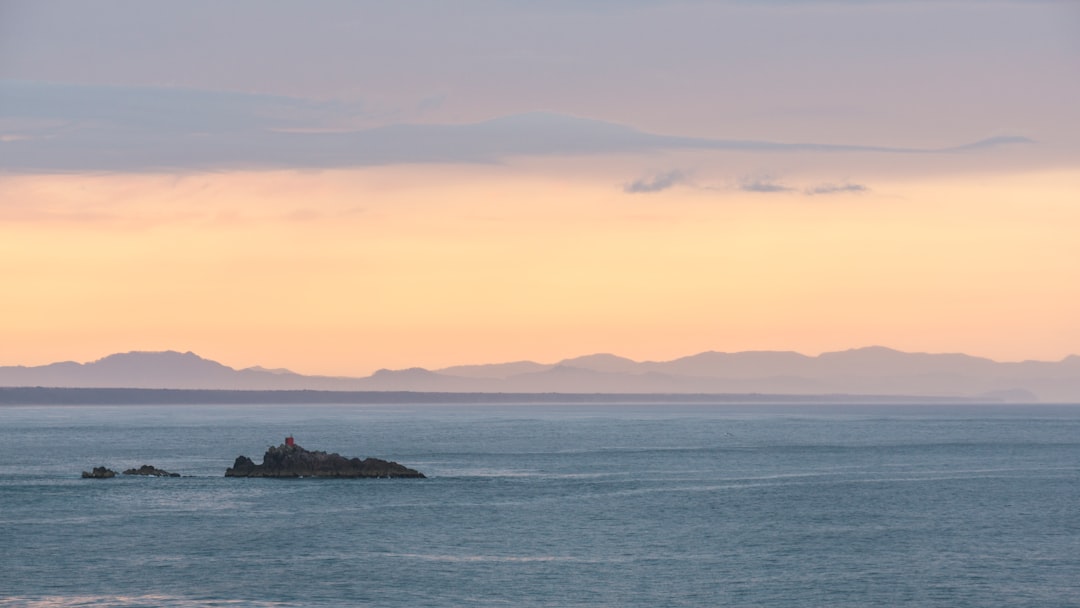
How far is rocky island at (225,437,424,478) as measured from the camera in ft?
391

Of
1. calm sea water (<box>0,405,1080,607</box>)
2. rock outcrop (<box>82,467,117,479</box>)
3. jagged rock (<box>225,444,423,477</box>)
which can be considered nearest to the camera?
calm sea water (<box>0,405,1080,607</box>)

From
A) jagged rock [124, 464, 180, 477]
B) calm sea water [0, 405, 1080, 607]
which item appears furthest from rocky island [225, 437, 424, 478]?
jagged rock [124, 464, 180, 477]

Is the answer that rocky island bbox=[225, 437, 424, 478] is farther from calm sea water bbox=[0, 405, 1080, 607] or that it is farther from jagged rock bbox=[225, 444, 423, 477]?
calm sea water bbox=[0, 405, 1080, 607]

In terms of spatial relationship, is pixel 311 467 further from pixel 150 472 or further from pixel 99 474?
pixel 99 474

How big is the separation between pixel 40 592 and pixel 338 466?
61.4 m

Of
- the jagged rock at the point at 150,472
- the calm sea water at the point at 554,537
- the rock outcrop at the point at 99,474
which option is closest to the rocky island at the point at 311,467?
the calm sea water at the point at 554,537

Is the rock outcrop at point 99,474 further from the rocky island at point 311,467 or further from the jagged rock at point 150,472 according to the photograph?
the rocky island at point 311,467

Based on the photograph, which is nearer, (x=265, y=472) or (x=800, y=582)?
(x=800, y=582)

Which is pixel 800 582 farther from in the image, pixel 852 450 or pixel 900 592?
pixel 852 450

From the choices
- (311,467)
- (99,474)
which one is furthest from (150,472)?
(311,467)

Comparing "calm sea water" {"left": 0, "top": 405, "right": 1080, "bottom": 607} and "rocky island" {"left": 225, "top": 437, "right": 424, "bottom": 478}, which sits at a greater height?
"rocky island" {"left": 225, "top": 437, "right": 424, "bottom": 478}

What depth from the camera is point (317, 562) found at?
67.9 m

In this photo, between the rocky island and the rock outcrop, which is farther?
the rocky island

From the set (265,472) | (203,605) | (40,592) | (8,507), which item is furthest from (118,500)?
(203,605)
